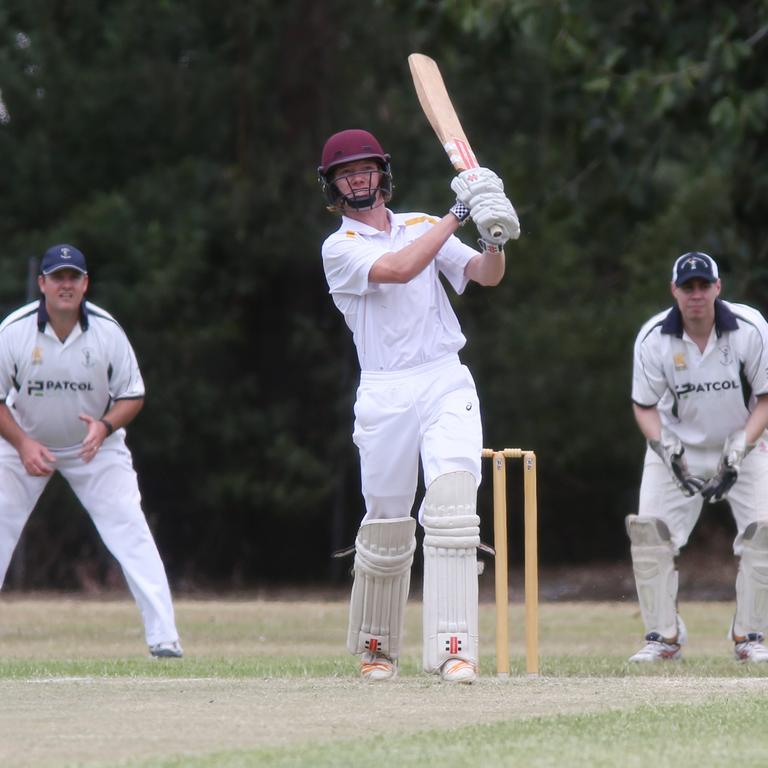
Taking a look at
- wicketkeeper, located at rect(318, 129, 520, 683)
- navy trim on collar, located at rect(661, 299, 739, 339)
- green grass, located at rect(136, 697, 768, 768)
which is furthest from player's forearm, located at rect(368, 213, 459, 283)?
navy trim on collar, located at rect(661, 299, 739, 339)

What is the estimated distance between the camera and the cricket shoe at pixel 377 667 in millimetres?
6113

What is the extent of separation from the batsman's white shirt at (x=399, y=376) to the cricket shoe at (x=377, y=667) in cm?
50

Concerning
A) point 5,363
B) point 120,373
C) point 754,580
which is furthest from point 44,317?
point 754,580

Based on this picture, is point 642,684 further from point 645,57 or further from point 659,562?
point 645,57

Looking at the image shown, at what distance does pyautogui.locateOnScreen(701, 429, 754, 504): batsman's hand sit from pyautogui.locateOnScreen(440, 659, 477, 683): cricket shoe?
6.93ft

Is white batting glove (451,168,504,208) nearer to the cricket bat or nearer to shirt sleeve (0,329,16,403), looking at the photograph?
the cricket bat

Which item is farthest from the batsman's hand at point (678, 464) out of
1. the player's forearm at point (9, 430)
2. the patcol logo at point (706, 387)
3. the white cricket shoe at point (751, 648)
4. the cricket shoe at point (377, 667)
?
the player's forearm at point (9, 430)

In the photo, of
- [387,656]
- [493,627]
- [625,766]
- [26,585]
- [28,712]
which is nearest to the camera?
[625,766]

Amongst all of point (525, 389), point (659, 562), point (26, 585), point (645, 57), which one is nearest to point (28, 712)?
point (659, 562)

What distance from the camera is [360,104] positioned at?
55.1 feet

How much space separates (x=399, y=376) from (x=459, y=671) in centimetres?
99

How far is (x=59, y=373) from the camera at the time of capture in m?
7.82

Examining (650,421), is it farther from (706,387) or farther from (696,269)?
(696,269)

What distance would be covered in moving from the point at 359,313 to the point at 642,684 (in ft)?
5.06
